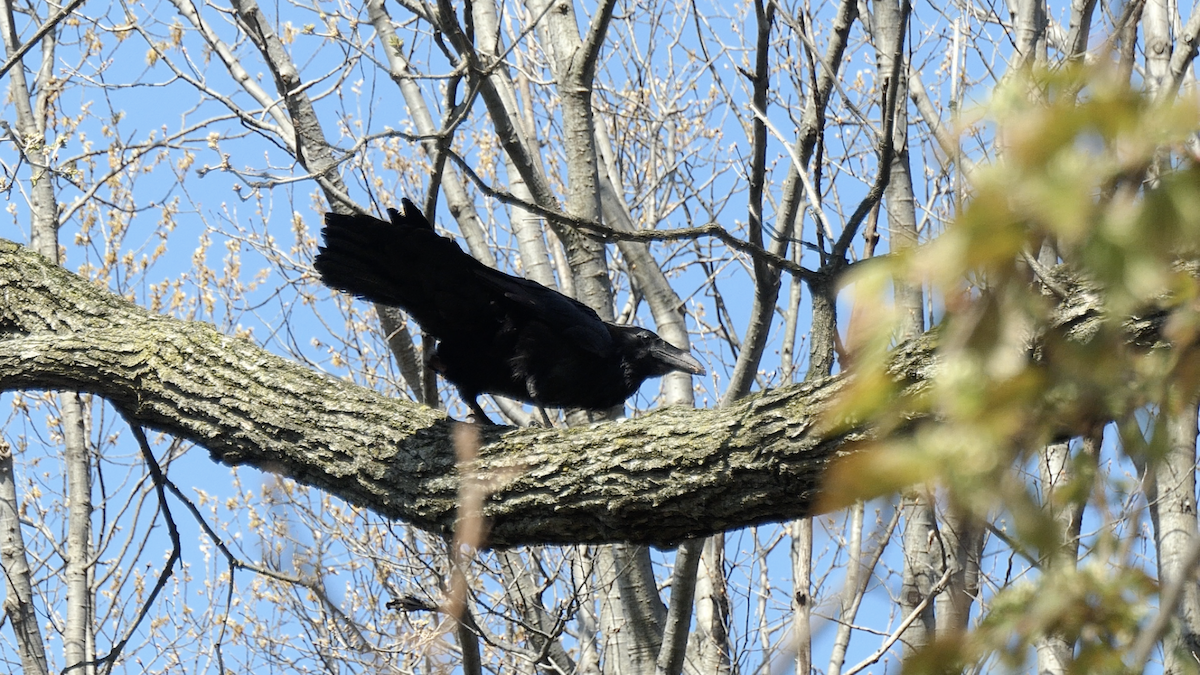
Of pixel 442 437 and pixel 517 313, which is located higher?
pixel 517 313

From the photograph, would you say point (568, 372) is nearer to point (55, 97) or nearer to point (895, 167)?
point (895, 167)

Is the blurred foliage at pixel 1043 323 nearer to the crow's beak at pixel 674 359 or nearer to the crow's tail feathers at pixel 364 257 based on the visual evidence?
the crow's tail feathers at pixel 364 257

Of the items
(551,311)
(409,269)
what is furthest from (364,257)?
(551,311)

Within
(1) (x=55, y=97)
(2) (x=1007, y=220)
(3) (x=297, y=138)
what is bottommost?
(2) (x=1007, y=220)

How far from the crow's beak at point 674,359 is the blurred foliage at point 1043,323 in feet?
13.4

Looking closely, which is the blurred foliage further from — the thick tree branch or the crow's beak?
the crow's beak

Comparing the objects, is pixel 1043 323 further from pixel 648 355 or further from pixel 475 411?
pixel 648 355

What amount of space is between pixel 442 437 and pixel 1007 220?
2.68 meters

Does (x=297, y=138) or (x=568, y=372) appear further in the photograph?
(x=568, y=372)

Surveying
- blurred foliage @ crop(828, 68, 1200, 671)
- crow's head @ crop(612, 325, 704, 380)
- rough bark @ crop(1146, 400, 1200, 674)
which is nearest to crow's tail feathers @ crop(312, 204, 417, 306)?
crow's head @ crop(612, 325, 704, 380)

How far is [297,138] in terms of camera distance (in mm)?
4578

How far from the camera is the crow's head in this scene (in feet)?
17.8

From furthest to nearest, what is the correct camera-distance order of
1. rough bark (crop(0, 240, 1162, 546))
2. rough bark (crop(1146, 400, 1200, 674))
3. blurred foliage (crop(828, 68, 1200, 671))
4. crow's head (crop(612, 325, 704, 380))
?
crow's head (crop(612, 325, 704, 380)), rough bark (crop(1146, 400, 1200, 674)), rough bark (crop(0, 240, 1162, 546)), blurred foliage (crop(828, 68, 1200, 671))

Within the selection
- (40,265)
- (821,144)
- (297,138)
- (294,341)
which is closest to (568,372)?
(297,138)
